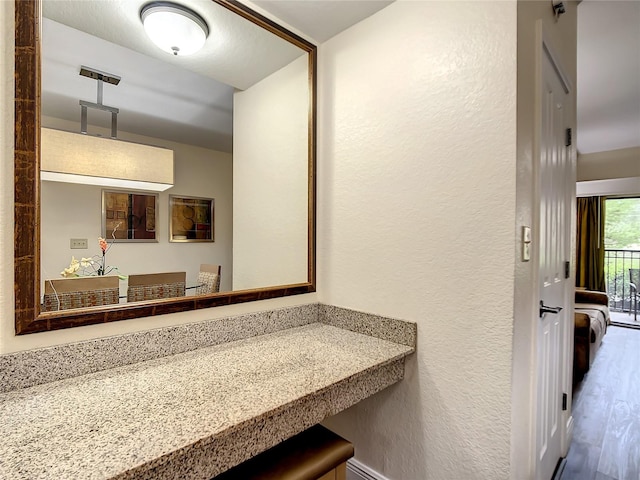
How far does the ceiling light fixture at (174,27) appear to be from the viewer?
124 cm

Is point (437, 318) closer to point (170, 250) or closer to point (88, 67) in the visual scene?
point (170, 250)

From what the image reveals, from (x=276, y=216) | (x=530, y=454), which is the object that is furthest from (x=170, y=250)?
(x=530, y=454)

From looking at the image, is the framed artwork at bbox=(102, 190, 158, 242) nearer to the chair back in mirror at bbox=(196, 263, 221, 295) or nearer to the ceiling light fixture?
the chair back in mirror at bbox=(196, 263, 221, 295)

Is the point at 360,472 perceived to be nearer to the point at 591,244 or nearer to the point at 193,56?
the point at 193,56

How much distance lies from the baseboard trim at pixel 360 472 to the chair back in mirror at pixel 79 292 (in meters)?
1.33

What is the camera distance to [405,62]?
1.40m

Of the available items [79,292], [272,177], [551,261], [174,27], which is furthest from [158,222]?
[551,261]

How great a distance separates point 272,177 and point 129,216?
73 centimetres

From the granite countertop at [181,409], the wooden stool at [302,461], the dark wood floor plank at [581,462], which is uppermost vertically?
A: the granite countertop at [181,409]

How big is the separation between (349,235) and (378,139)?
0.47m

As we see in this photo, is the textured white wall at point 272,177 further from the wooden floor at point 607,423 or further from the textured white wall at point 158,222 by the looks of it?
the wooden floor at point 607,423

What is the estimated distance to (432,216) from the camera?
1315mm

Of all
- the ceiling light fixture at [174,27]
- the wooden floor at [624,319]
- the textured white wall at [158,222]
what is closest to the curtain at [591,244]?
the wooden floor at [624,319]

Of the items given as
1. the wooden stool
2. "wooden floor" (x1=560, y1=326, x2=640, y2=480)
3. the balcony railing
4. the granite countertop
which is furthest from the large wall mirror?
the balcony railing
